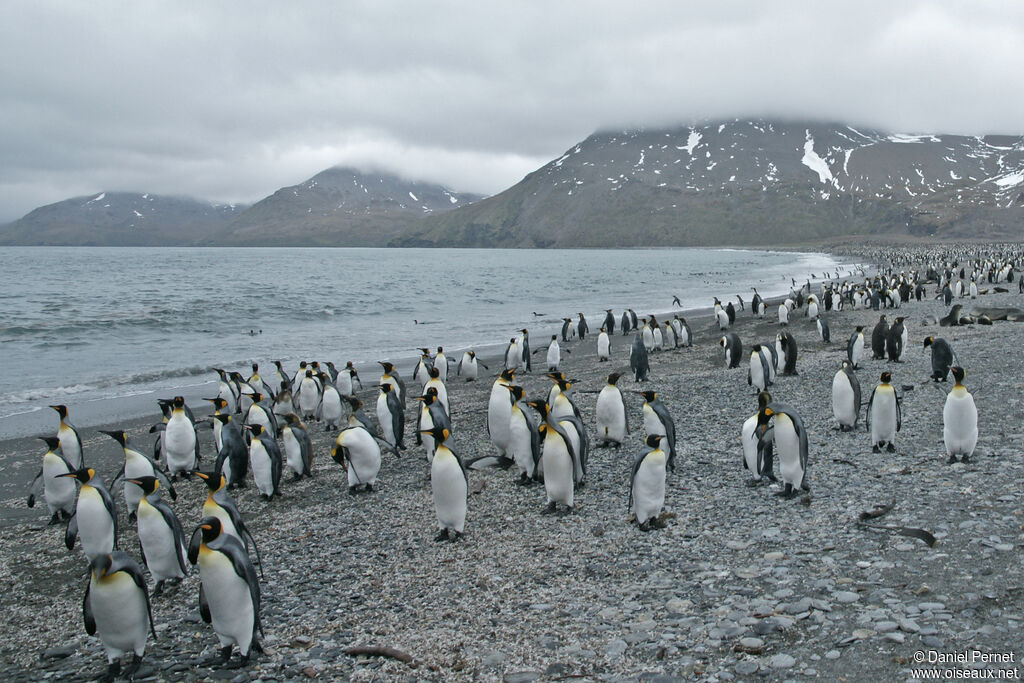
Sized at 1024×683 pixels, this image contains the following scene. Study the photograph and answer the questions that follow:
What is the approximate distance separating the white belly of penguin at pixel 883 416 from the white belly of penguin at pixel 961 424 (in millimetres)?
700

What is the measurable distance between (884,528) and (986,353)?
1047 centimetres

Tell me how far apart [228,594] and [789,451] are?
17.7ft

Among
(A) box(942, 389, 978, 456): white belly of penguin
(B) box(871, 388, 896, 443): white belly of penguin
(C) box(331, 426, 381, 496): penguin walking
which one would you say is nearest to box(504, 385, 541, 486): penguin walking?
(C) box(331, 426, 381, 496): penguin walking

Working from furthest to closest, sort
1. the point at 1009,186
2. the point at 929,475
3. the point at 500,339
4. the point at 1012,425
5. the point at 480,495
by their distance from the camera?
the point at 1009,186
the point at 500,339
the point at 1012,425
the point at 480,495
the point at 929,475

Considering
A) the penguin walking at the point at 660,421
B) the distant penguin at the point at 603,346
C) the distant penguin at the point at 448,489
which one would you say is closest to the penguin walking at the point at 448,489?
the distant penguin at the point at 448,489

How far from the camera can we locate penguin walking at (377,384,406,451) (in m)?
10.7

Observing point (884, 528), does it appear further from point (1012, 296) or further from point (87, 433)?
point (1012, 296)

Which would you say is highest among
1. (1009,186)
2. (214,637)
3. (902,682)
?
(1009,186)

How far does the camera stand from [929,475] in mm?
7273

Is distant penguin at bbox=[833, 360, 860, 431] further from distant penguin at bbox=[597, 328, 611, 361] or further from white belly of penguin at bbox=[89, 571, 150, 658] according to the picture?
distant penguin at bbox=[597, 328, 611, 361]

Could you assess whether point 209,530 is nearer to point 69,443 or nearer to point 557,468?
point 557,468

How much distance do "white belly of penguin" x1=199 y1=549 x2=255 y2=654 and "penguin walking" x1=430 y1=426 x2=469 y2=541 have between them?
2286 millimetres

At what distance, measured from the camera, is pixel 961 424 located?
7.57 metres

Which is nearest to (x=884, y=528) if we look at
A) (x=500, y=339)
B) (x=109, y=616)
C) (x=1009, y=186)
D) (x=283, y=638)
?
(x=283, y=638)
